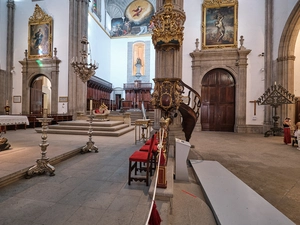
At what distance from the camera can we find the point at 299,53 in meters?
8.57

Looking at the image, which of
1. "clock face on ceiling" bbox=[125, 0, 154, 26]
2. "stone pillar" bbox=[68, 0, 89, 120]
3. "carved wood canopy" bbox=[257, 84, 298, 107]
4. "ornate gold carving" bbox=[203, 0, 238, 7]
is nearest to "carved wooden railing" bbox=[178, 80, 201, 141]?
"carved wood canopy" bbox=[257, 84, 298, 107]

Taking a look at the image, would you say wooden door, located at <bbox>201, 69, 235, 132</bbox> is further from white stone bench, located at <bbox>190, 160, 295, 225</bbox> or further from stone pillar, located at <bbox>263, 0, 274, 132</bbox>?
white stone bench, located at <bbox>190, 160, 295, 225</bbox>

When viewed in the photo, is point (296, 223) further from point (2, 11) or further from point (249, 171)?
point (2, 11)

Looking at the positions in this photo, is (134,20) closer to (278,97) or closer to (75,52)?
(75,52)

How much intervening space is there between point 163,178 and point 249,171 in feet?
7.42

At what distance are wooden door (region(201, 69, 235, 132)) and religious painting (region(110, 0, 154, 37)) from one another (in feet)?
47.7

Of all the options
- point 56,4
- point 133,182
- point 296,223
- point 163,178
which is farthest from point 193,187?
point 56,4

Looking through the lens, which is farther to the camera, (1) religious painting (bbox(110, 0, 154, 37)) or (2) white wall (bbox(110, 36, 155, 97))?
(2) white wall (bbox(110, 36, 155, 97))

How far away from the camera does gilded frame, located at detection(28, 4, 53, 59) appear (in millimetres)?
12445

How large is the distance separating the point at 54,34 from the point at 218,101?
13037 mm

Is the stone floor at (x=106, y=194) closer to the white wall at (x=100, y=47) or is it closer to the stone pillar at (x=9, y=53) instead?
the stone pillar at (x=9, y=53)

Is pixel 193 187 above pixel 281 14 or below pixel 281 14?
below

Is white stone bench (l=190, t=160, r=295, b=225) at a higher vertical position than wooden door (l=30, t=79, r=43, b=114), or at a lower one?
lower

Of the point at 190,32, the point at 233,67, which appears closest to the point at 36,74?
the point at 190,32
